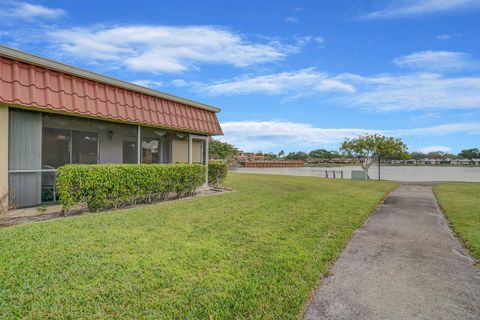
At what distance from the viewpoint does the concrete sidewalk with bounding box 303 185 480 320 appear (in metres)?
2.50

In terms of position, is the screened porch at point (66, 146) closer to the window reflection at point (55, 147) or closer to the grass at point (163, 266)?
the window reflection at point (55, 147)

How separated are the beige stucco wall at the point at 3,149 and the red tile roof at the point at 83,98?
574 millimetres

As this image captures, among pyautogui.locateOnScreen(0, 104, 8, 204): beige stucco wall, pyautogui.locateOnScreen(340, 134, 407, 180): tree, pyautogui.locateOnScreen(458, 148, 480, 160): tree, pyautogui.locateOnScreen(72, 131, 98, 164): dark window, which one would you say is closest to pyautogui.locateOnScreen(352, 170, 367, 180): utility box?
pyautogui.locateOnScreen(340, 134, 407, 180): tree

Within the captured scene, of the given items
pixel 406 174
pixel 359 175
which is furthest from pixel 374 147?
pixel 406 174

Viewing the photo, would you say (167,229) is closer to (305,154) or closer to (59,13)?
(59,13)

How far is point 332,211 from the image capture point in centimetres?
743

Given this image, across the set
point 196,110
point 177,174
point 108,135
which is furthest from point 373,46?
point 108,135

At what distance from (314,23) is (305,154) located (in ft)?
349

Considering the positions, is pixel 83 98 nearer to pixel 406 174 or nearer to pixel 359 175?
pixel 359 175

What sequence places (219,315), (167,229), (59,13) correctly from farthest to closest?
(59,13) → (167,229) → (219,315)

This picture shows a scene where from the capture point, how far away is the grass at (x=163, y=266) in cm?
239

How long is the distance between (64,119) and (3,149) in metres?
2.01

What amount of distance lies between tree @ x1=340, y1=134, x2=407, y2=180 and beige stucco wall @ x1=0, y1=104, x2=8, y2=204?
27.4 metres

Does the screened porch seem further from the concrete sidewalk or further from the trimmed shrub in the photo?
the concrete sidewalk
